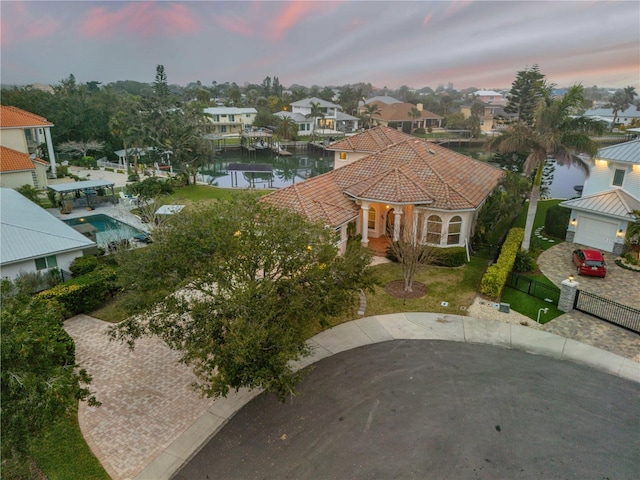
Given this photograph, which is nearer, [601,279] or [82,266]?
[82,266]

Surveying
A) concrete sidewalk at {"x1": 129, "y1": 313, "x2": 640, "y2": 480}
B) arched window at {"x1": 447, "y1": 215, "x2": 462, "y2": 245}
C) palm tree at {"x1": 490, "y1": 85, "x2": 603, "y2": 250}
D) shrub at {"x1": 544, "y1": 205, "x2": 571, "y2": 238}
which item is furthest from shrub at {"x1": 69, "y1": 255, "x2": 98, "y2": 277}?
shrub at {"x1": 544, "y1": 205, "x2": 571, "y2": 238}

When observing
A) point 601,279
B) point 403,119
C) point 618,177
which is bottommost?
point 601,279

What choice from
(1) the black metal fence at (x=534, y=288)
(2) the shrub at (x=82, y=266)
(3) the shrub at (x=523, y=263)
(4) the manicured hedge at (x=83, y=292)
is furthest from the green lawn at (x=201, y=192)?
(1) the black metal fence at (x=534, y=288)

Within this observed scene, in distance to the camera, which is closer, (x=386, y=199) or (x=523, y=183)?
(x=386, y=199)

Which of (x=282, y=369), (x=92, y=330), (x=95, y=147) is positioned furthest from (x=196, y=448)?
(x=95, y=147)

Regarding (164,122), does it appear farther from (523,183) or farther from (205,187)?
(523,183)

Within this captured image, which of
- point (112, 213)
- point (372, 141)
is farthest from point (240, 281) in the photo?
point (112, 213)

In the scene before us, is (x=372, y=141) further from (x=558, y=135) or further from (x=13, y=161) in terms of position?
(x=13, y=161)
